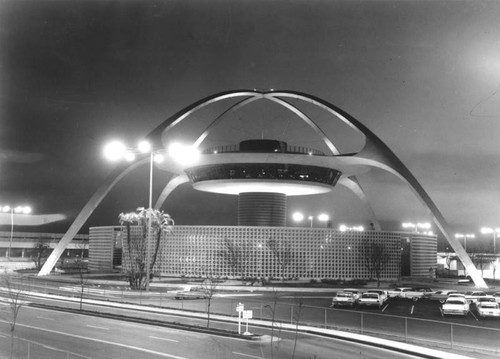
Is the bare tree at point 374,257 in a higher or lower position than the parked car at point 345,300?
higher

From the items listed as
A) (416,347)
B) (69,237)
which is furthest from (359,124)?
(416,347)

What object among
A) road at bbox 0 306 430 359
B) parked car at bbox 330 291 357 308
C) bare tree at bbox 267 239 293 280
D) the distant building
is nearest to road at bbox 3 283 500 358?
parked car at bbox 330 291 357 308

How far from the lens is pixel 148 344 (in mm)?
21828

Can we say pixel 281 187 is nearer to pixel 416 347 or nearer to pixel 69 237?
pixel 69 237

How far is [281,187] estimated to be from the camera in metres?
81.1

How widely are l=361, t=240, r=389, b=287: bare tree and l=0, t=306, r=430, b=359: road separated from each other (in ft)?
161

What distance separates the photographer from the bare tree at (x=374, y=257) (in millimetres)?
72000

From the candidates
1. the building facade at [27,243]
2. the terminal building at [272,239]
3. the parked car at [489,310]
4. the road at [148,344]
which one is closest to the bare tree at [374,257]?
the terminal building at [272,239]

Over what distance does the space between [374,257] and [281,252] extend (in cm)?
1348

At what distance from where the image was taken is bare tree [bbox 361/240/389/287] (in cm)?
7200

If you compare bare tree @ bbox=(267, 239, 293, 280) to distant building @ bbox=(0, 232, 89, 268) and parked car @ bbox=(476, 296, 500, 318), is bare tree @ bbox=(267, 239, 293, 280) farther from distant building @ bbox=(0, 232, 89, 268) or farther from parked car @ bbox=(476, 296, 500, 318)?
distant building @ bbox=(0, 232, 89, 268)

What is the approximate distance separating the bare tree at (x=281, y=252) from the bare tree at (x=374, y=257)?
1132 centimetres

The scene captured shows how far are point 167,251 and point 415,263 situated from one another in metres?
39.6

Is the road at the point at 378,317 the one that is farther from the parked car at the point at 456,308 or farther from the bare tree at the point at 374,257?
the bare tree at the point at 374,257
